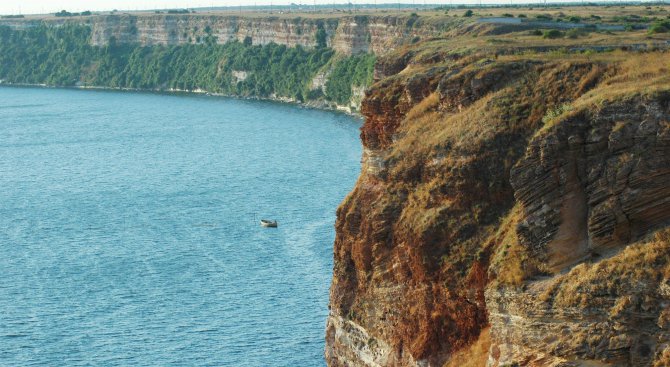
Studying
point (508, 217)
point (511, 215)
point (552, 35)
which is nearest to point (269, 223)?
point (552, 35)

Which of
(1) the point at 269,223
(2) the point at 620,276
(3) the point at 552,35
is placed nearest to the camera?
(2) the point at 620,276

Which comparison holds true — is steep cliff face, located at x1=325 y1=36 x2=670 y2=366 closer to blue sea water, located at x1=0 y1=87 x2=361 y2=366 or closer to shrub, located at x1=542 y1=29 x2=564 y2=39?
shrub, located at x1=542 y1=29 x2=564 y2=39

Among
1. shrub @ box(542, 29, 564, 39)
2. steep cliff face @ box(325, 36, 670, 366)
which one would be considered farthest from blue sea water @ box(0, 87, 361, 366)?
shrub @ box(542, 29, 564, 39)

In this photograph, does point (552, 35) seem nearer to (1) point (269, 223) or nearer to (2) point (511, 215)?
(2) point (511, 215)

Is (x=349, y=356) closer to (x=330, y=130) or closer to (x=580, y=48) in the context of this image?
(x=580, y=48)

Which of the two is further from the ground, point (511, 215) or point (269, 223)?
point (511, 215)

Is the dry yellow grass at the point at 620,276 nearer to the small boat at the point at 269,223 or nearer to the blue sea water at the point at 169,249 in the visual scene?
the blue sea water at the point at 169,249
